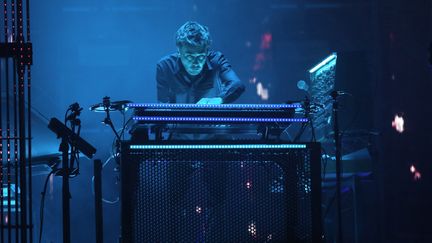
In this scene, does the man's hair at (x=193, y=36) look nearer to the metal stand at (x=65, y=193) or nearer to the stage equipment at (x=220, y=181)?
the stage equipment at (x=220, y=181)

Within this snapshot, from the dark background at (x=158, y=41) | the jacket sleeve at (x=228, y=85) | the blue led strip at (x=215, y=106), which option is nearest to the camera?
the blue led strip at (x=215, y=106)

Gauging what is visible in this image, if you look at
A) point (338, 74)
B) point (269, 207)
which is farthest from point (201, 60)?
point (269, 207)

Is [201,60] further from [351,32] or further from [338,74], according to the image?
[351,32]

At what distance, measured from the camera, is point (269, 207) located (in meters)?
3.92

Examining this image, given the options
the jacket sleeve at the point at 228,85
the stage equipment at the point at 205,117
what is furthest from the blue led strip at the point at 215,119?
the jacket sleeve at the point at 228,85

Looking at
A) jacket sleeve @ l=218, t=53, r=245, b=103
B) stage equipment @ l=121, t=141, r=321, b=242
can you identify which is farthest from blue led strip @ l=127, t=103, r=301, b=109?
jacket sleeve @ l=218, t=53, r=245, b=103

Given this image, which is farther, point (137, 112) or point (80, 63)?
point (80, 63)

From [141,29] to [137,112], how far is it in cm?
474

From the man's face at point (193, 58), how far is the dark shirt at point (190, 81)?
1.8 inches

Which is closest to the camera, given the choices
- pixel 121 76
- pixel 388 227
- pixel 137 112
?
pixel 137 112

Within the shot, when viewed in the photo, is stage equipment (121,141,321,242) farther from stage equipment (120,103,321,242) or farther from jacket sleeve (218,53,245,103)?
jacket sleeve (218,53,245,103)

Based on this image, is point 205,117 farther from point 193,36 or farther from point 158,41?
point 158,41

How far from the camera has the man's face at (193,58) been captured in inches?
202

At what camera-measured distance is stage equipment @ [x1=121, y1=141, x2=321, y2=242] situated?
12.6 feet
